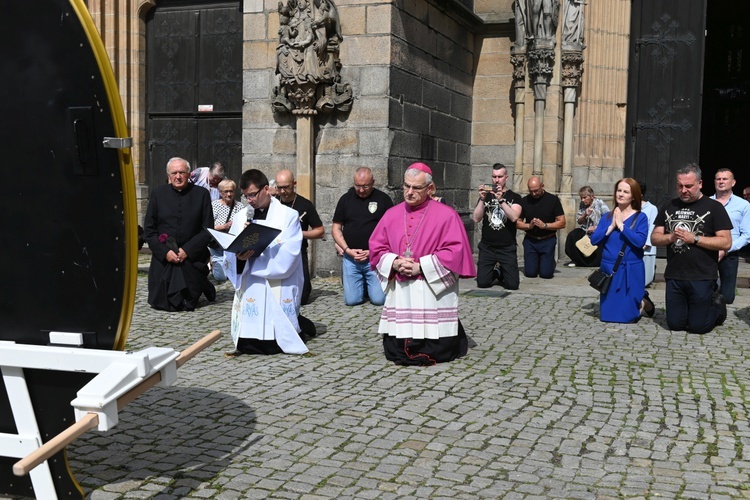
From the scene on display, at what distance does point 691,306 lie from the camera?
8.57 meters

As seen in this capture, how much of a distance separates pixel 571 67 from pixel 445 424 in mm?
10561

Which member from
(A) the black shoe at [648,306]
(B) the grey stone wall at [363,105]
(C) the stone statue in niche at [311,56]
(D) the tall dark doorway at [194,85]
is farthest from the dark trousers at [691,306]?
(D) the tall dark doorway at [194,85]

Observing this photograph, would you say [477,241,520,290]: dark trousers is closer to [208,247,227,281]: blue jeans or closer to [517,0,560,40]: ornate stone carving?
[208,247,227,281]: blue jeans

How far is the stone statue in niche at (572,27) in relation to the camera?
47.3 feet

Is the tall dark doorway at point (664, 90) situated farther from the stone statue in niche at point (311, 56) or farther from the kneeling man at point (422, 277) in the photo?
the kneeling man at point (422, 277)

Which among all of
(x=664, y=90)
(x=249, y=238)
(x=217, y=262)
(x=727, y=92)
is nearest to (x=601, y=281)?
(x=249, y=238)

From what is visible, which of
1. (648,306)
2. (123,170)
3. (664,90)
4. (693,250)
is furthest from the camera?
(664,90)

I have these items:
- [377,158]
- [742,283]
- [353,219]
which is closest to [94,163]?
[353,219]

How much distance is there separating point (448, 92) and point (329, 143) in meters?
3.09

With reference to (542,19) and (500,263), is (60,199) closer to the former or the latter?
(500,263)

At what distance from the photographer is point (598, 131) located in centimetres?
1519

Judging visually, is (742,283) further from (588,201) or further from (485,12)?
(485,12)

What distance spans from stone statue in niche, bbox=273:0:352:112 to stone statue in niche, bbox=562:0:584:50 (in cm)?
461

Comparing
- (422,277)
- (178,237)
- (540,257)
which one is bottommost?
(540,257)
